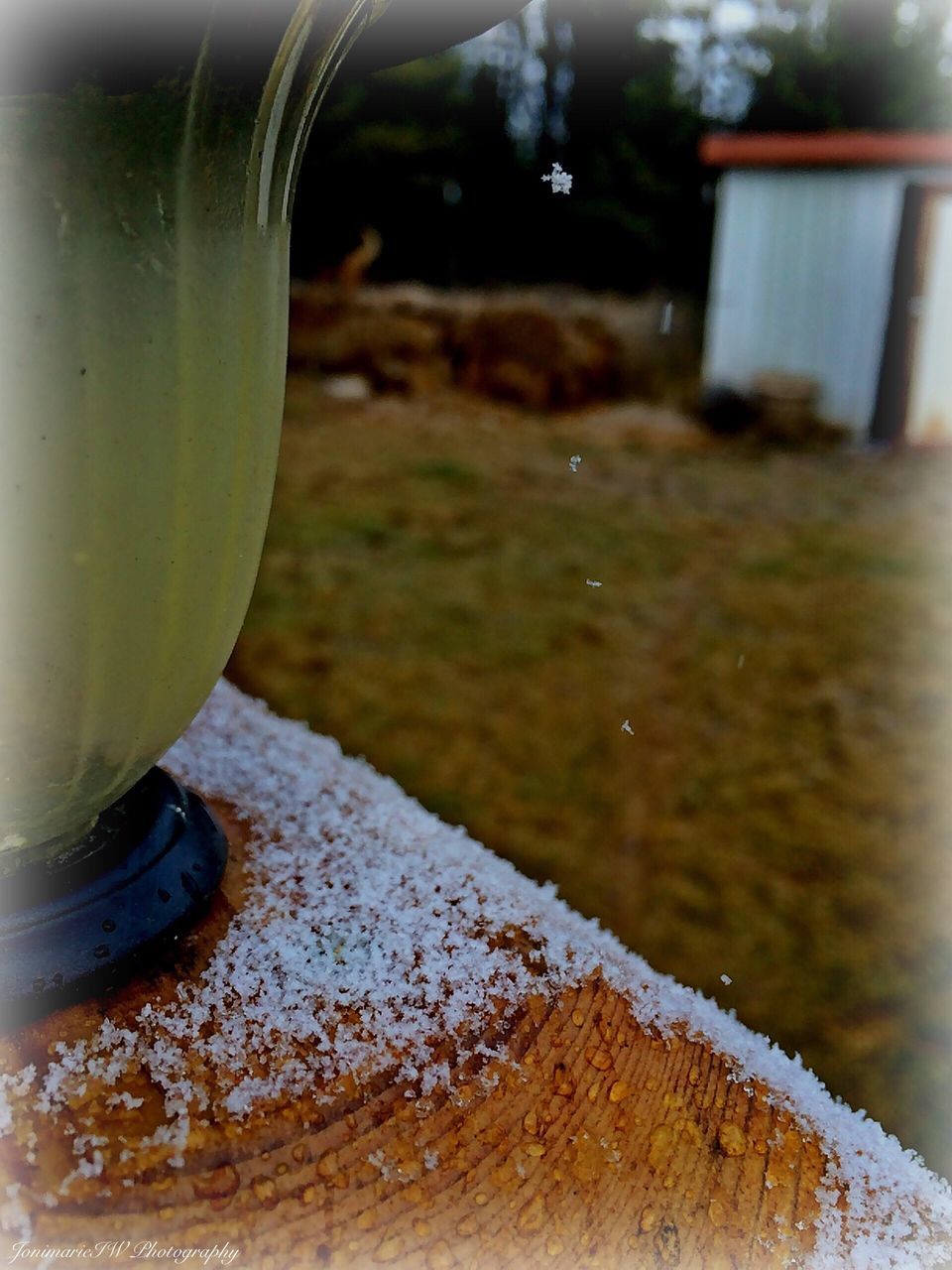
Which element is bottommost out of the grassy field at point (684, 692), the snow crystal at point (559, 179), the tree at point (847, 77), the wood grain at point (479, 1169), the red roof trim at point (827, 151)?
the grassy field at point (684, 692)

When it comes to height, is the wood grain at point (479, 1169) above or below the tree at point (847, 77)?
below

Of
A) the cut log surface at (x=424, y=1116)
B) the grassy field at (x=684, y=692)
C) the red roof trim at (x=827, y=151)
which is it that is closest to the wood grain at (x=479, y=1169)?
the cut log surface at (x=424, y=1116)

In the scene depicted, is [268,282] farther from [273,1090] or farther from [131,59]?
[273,1090]

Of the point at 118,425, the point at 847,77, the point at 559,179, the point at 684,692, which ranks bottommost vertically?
the point at 684,692

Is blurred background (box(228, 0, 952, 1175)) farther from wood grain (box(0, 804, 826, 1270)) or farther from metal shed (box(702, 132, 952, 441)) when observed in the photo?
wood grain (box(0, 804, 826, 1270))

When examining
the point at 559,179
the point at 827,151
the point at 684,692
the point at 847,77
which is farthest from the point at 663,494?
the point at 847,77

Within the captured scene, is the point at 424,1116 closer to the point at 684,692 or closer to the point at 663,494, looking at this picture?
the point at 684,692

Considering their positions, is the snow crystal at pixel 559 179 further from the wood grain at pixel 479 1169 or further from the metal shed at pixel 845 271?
the metal shed at pixel 845 271
